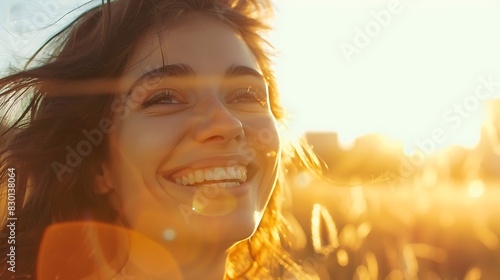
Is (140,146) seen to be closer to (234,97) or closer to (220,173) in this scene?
(220,173)

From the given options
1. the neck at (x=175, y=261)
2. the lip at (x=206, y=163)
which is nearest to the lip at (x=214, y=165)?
the lip at (x=206, y=163)

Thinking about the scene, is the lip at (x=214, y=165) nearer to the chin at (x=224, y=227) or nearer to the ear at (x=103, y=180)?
the chin at (x=224, y=227)

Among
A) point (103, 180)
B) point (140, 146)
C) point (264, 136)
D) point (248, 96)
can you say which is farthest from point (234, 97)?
point (103, 180)

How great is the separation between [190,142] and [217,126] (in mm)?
118

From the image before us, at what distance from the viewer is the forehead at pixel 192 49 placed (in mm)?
2346

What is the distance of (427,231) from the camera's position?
13.6 feet

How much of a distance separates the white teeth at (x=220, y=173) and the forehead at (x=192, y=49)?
372 millimetres

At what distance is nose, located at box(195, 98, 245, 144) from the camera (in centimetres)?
224

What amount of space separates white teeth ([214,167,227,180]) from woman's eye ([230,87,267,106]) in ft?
1.04

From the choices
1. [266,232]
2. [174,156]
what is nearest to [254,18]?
[174,156]

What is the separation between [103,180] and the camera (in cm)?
251

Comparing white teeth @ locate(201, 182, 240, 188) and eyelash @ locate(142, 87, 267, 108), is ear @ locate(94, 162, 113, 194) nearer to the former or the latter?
eyelash @ locate(142, 87, 267, 108)

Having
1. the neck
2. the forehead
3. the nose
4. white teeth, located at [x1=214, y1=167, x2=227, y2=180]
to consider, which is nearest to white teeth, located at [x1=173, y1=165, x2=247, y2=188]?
white teeth, located at [x1=214, y1=167, x2=227, y2=180]

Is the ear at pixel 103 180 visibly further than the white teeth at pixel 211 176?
Yes
